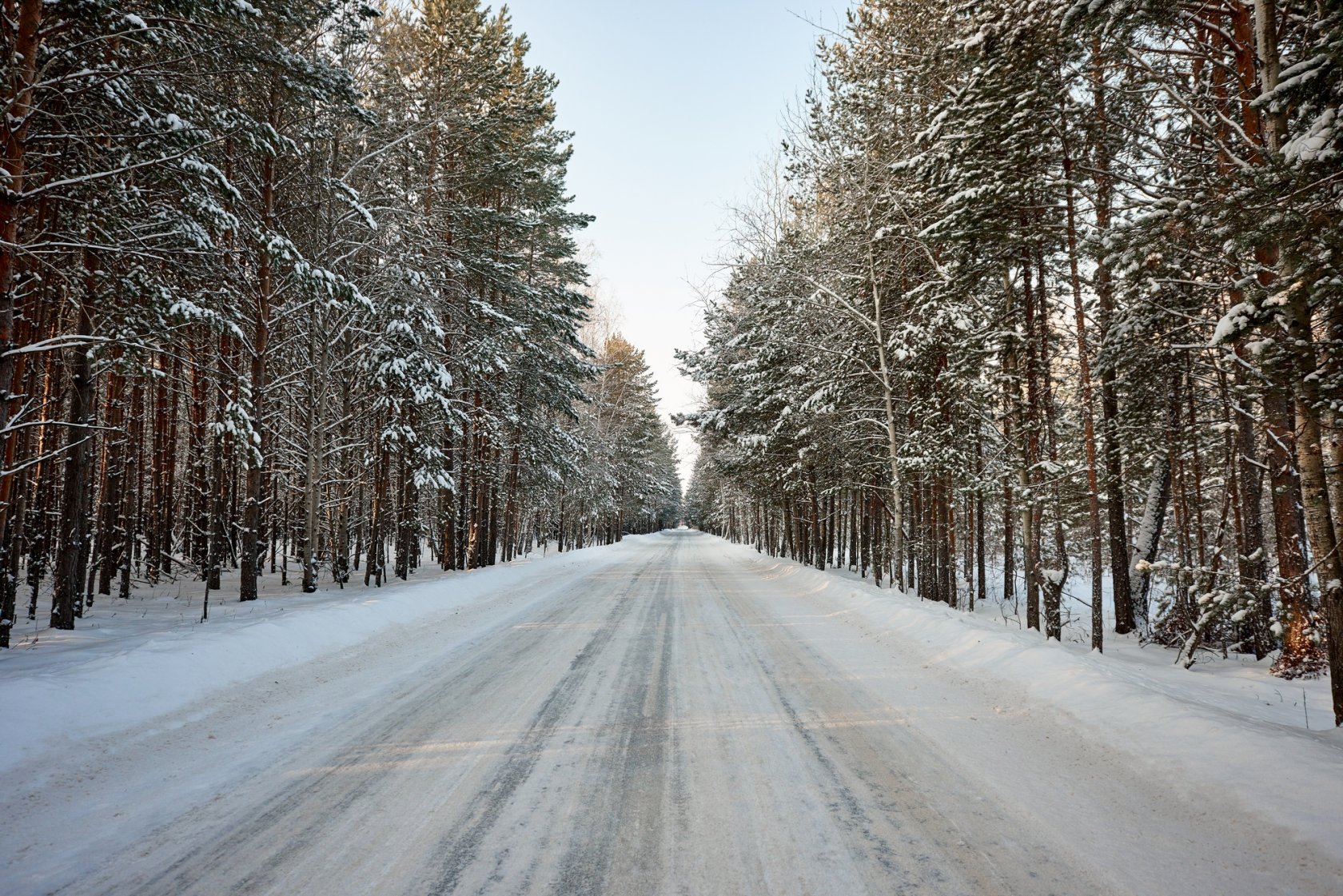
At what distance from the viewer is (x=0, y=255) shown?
557cm

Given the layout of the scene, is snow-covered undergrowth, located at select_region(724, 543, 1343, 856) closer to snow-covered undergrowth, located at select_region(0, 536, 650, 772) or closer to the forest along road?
the forest along road

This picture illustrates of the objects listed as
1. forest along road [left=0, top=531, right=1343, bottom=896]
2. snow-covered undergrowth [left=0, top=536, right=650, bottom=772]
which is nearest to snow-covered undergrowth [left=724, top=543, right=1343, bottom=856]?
forest along road [left=0, top=531, right=1343, bottom=896]

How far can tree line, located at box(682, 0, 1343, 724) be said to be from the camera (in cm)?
462

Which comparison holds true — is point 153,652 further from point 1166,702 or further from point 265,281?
point 1166,702

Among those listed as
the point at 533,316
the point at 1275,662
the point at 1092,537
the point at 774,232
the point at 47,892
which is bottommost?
the point at 1275,662

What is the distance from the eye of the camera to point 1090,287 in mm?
9406

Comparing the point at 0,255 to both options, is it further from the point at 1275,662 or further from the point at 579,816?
the point at 1275,662

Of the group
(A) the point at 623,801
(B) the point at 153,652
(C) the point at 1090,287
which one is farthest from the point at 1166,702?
(B) the point at 153,652

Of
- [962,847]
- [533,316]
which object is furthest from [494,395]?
[962,847]

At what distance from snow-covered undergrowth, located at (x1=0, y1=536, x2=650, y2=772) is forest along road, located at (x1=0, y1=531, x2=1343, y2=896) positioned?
15.9 inches

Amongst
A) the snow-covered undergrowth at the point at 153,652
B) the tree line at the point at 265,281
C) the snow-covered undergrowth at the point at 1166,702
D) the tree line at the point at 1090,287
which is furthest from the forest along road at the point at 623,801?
the tree line at the point at 265,281

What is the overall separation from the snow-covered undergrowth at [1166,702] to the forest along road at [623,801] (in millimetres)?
187

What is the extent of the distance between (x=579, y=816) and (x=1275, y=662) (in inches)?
396

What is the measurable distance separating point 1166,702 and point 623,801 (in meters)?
4.37
